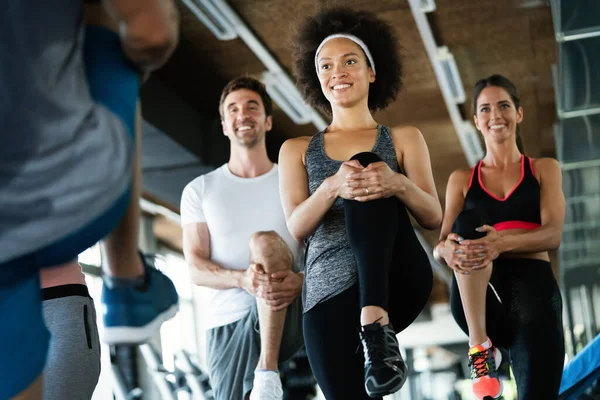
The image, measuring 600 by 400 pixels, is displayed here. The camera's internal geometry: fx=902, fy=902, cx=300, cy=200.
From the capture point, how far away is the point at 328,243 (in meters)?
2.56

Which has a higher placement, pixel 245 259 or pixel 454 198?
pixel 454 198

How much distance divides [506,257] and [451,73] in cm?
506

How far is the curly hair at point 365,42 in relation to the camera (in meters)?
2.92

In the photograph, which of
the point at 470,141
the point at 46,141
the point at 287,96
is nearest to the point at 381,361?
the point at 46,141

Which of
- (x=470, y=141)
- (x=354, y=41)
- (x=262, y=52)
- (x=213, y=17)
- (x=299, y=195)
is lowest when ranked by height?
(x=299, y=195)

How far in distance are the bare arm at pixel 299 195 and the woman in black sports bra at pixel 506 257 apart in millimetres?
571

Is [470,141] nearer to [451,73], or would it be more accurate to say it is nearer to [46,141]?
[451,73]

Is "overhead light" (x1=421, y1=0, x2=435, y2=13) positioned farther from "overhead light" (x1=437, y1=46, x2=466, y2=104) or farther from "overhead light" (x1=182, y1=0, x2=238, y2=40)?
"overhead light" (x1=182, y1=0, x2=238, y2=40)

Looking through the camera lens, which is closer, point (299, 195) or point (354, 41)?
point (299, 195)

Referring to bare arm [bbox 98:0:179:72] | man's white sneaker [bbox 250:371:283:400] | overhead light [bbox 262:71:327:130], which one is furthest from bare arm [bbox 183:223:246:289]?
overhead light [bbox 262:71:327:130]

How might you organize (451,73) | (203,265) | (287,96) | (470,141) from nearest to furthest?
1. (203,265)
2. (451,73)
3. (287,96)
4. (470,141)

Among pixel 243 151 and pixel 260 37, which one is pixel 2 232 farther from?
pixel 260 37

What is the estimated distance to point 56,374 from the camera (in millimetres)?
2316

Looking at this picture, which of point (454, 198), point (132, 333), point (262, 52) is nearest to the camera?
point (132, 333)
